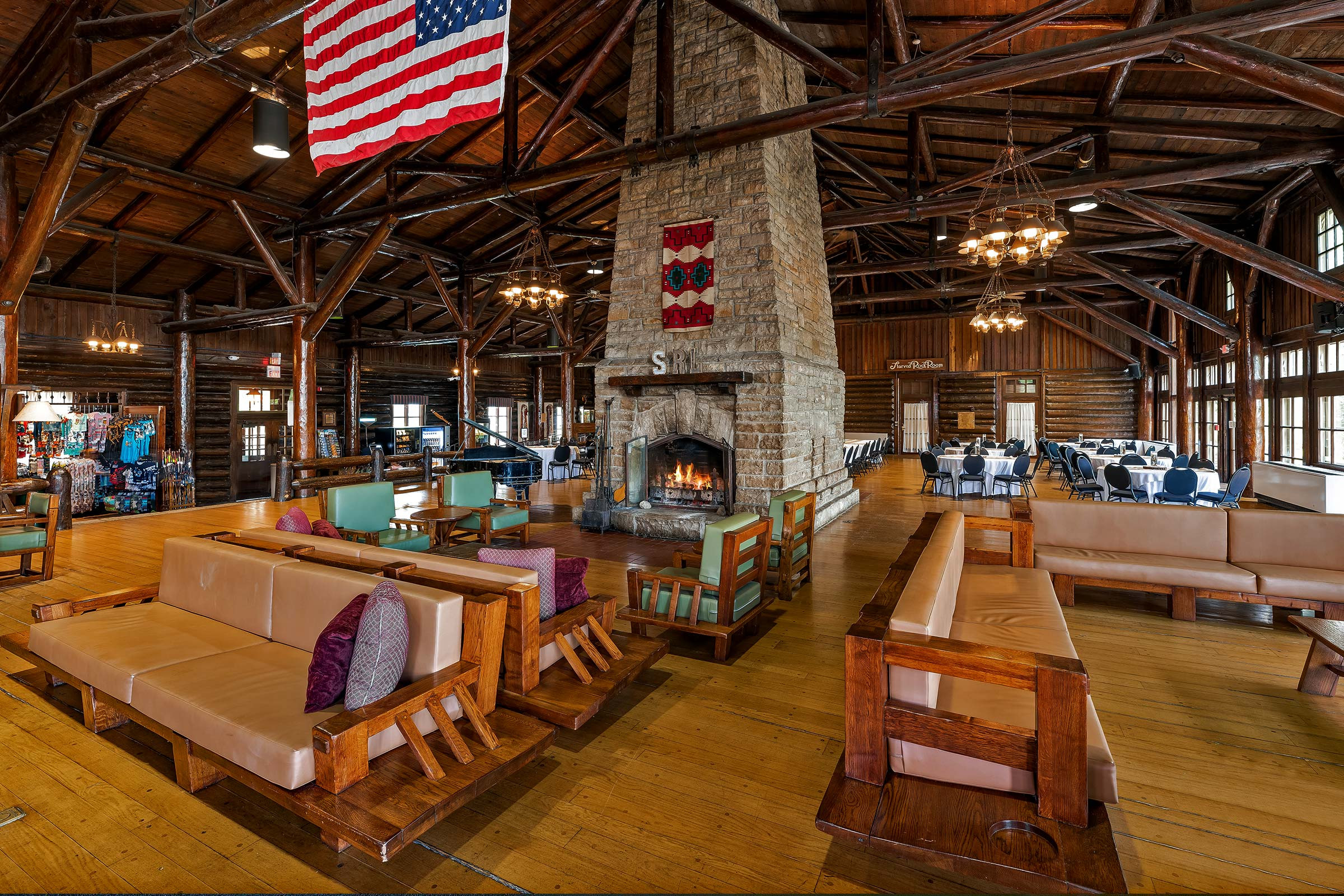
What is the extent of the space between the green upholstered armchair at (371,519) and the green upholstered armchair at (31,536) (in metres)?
2.48

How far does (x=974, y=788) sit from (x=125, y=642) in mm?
3796

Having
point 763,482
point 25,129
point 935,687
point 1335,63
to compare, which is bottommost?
point 935,687

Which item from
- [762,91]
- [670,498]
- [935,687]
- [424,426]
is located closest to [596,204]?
[762,91]

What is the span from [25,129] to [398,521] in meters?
5.50

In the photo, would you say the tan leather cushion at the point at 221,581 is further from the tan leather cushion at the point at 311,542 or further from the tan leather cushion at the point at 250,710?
the tan leather cushion at the point at 250,710

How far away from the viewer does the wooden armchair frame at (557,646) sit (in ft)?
8.52

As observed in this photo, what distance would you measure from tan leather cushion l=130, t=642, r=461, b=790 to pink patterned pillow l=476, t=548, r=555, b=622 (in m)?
0.69

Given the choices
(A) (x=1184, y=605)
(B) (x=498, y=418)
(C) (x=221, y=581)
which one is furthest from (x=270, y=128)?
(B) (x=498, y=418)

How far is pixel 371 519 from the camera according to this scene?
5852 mm

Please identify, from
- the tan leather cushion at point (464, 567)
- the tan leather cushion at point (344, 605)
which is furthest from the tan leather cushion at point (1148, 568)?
the tan leather cushion at point (344, 605)

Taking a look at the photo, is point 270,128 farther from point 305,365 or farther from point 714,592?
point 714,592

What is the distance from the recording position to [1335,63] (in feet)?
18.5

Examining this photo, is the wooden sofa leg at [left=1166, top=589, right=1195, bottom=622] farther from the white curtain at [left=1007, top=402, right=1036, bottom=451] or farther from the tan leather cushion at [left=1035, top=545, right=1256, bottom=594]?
the white curtain at [left=1007, top=402, right=1036, bottom=451]

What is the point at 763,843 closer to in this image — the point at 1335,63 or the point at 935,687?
the point at 935,687
